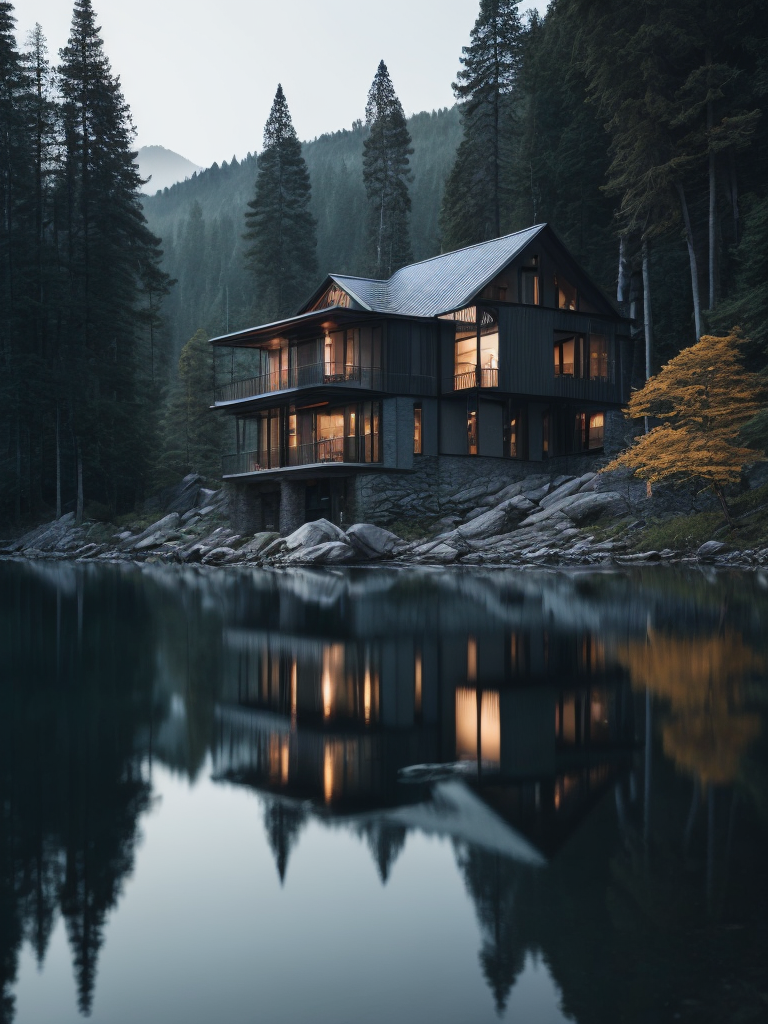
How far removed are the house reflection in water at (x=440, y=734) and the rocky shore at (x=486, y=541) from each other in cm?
1767

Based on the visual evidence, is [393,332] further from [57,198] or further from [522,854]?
[522,854]

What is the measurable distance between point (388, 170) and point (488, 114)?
14.4m

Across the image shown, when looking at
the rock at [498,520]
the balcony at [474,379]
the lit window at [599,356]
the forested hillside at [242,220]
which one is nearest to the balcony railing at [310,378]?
the balcony at [474,379]

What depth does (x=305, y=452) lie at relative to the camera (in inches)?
1639

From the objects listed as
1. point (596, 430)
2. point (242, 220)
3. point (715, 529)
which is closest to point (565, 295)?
point (596, 430)

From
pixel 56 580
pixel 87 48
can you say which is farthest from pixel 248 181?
pixel 56 580

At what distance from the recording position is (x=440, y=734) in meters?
6.49

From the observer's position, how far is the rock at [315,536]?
3503 cm

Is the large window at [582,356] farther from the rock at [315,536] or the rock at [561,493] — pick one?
the rock at [315,536]

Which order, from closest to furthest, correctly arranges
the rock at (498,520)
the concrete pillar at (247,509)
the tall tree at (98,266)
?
the rock at (498,520)
the concrete pillar at (247,509)
the tall tree at (98,266)

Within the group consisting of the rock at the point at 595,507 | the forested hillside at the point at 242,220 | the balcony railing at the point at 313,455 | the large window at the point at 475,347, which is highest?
the forested hillside at the point at 242,220

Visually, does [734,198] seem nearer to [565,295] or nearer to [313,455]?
[565,295]

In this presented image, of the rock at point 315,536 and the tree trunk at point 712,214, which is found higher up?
the tree trunk at point 712,214

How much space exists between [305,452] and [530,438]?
10.2m
